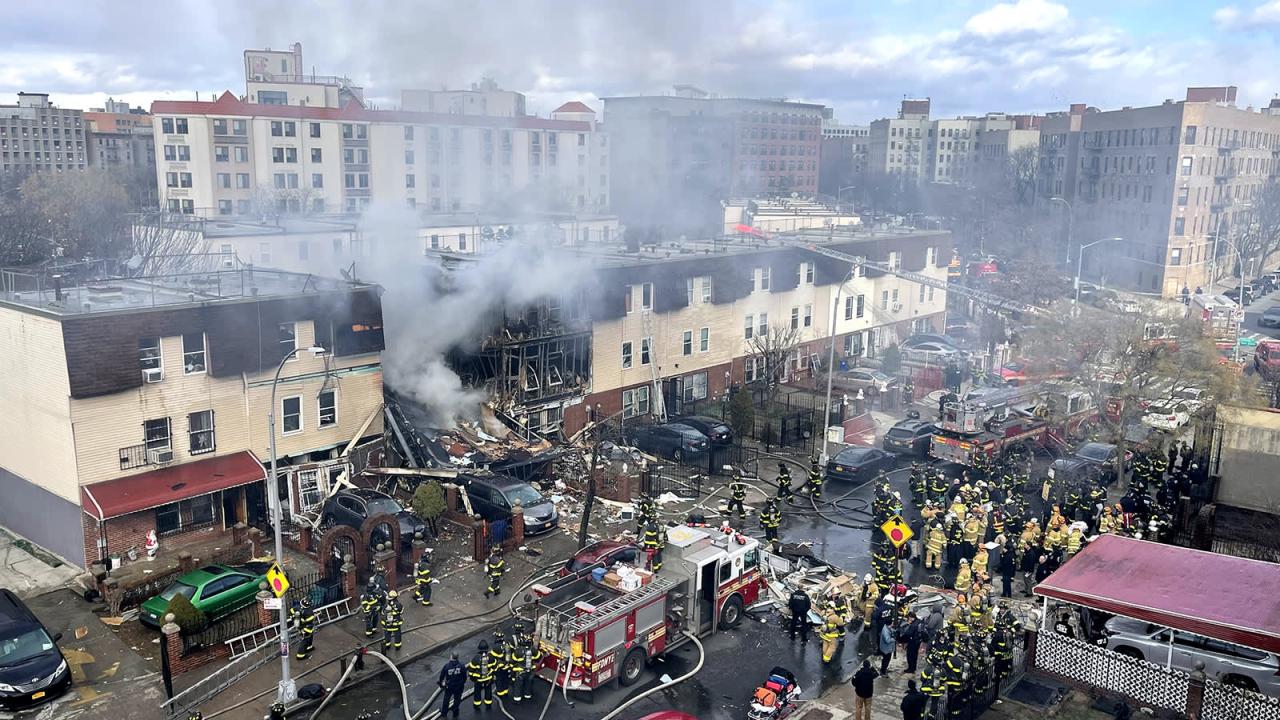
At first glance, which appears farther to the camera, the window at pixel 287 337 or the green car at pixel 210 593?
the window at pixel 287 337

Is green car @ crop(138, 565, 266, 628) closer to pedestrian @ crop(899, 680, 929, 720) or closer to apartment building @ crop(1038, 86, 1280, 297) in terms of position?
pedestrian @ crop(899, 680, 929, 720)

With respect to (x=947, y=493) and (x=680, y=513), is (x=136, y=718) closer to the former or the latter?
(x=680, y=513)

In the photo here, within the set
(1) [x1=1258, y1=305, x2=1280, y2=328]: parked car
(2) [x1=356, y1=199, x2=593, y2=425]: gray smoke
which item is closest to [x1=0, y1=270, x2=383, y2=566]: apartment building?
(2) [x1=356, y1=199, x2=593, y2=425]: gray smoke

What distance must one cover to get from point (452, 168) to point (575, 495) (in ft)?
137

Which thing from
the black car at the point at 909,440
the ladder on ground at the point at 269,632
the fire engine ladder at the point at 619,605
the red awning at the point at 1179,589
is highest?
the red awning at the point at 1179,589

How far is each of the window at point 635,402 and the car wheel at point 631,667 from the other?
54.2 ft

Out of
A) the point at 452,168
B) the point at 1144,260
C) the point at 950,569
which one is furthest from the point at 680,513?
the point at 1144,260

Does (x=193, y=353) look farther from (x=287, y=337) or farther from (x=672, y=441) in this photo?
Answer: (x=672, y=441)

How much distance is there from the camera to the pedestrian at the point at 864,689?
521 inches

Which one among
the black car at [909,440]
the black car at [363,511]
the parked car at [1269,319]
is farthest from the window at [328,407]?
the parked car at [1269,319]

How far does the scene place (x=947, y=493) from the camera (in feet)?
77.4

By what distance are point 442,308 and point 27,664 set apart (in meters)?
13.9

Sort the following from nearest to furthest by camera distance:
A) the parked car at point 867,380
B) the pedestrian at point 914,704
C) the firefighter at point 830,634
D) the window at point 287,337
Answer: the pedestrian at point 914,704 < the firefighter at point 830,634 < the window at point 287,337 < the parked car at point 867,380

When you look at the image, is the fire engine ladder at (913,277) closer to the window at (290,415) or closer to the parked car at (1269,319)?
the parked car at (1269,319)
